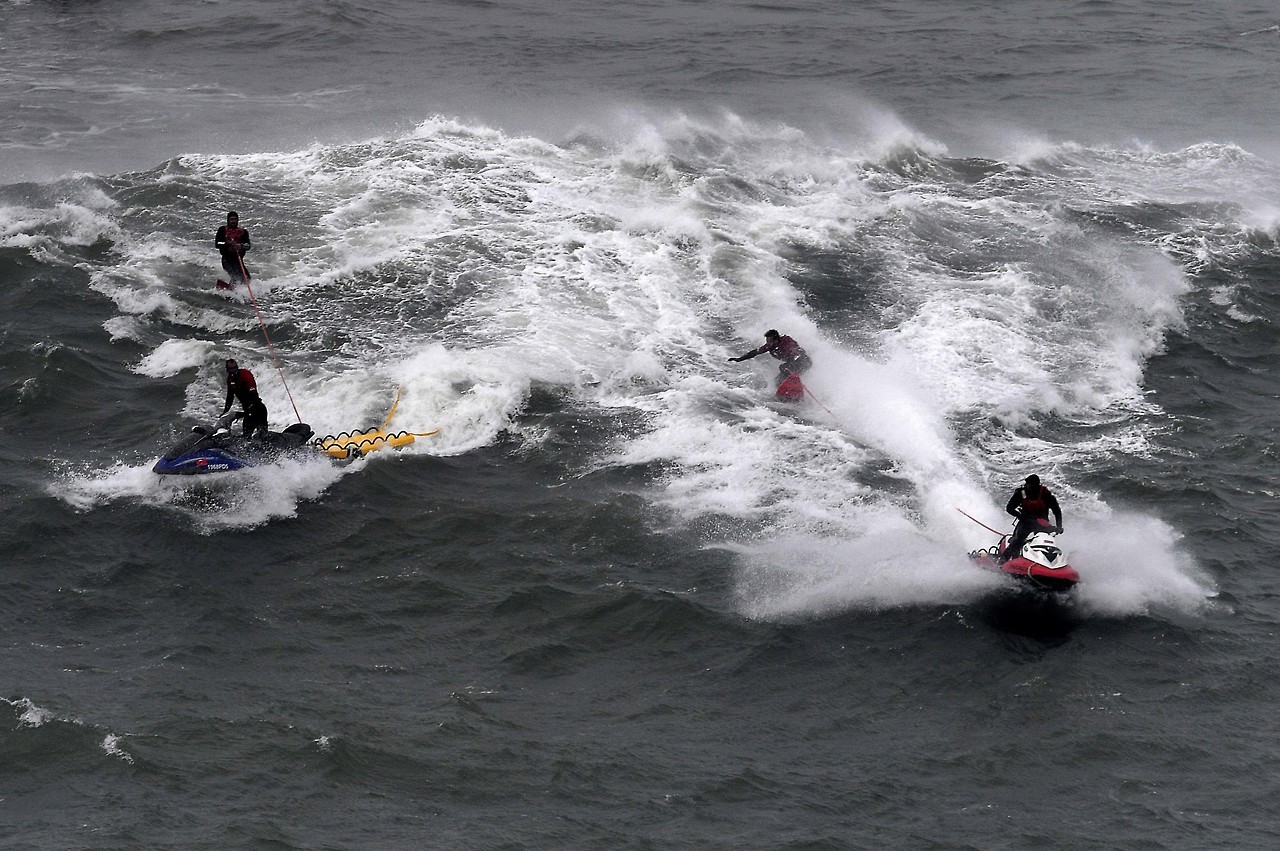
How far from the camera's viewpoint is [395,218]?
26797mm

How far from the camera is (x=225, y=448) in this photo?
1833 centimetres

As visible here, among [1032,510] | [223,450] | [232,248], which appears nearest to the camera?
[1032,510]

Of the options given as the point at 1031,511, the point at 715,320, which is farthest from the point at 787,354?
the point at 1031,511

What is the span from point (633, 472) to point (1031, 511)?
5865 millimetres

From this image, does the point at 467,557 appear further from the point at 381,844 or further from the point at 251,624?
the point at 381,844

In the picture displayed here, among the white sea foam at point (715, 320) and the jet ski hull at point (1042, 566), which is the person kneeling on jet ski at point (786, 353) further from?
the jet ski hull at point (1042, 566)

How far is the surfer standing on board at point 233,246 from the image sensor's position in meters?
23.4

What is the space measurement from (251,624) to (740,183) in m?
17.9

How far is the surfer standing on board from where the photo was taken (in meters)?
23.4

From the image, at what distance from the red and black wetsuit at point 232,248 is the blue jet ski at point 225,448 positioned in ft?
17.5

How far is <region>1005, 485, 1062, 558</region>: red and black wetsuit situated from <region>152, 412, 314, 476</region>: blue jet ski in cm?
1040

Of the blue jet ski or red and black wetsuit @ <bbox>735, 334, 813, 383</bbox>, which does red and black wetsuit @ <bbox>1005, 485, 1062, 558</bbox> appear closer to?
red and black wetsuit @ <bbox>735, 334, 813, 383</bbox>

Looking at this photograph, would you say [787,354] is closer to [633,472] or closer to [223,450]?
[633,472]

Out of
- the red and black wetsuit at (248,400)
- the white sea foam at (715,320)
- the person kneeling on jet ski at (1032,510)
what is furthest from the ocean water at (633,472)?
the red and black wetsuit at (248,400)
